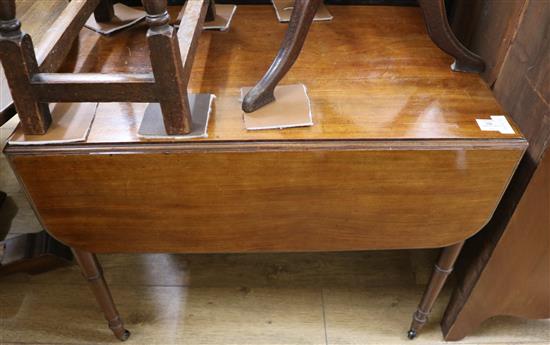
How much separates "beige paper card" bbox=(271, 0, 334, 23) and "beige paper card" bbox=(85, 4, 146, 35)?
1.02 ft

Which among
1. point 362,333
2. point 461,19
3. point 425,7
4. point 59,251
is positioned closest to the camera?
point 425,7

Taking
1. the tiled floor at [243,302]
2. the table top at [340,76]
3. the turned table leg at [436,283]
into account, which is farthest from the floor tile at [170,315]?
the table top at [340,76]

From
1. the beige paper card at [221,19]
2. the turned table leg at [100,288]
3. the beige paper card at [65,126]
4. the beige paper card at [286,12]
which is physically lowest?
the turned table leg at [100,288]

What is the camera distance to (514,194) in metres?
0.98

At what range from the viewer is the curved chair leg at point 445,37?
0.90 meters

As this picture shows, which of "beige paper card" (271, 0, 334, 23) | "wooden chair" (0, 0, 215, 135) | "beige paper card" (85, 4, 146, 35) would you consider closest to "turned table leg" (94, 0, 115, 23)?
"beige paper card" (85, 4, 146, 35)

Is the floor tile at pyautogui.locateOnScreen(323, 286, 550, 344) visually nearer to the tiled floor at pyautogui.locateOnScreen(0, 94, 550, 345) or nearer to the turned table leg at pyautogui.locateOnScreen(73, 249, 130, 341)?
the tiled floor at pyautogui.locateOnScreen(0, 94, 550, 345)

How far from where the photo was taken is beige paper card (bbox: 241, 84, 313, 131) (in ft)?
2.80

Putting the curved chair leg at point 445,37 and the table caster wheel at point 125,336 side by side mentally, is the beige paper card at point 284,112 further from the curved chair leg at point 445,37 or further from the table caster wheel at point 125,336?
the table caster wheel at point 125,336

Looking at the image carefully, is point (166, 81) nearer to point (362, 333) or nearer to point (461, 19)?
point (461, 19)

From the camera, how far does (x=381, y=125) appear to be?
86 centimetres

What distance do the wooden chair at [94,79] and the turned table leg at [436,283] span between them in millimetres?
622

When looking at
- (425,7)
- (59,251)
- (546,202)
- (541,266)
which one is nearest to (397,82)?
(425,7)

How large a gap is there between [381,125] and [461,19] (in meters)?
0.49
